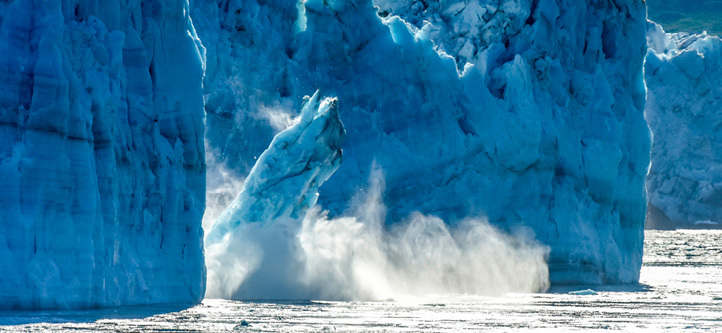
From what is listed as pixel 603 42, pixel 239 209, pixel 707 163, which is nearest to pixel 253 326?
pixel 239 209

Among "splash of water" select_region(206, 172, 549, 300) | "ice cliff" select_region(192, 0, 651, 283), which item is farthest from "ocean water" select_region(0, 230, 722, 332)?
"ice cliff" select_region(192, 0, 651, 283)

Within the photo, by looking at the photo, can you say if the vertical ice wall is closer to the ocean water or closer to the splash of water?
the ocean water

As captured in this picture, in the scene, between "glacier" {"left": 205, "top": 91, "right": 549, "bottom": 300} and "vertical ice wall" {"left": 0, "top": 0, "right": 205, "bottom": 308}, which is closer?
"vertical ice wall" {"left": 0, "top": 0, "right": 205, "bottom": 308}

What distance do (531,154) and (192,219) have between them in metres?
12.6

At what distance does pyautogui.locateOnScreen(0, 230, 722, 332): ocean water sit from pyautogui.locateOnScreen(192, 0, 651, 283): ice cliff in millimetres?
3266

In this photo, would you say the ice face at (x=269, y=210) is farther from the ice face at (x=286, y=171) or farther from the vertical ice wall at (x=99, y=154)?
the vertical ice wall at (x=99, y=154)

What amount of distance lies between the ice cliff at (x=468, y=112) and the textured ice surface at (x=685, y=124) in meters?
33.5

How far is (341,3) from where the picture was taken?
31109 millimetres

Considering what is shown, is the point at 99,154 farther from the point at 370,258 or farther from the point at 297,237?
the point at 370,258

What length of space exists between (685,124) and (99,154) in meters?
58.0

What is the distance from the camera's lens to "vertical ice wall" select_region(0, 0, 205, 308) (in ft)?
57.9

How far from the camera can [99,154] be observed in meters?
19.0

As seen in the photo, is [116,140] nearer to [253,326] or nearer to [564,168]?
[253,326]

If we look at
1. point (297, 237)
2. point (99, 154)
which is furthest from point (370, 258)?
point (99, 154)
